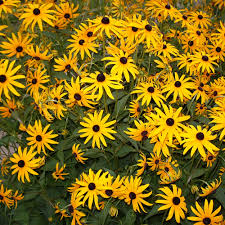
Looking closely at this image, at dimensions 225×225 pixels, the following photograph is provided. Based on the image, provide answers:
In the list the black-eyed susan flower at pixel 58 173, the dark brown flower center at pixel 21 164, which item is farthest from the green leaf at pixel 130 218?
the dark brown flower center at pixel 21 164

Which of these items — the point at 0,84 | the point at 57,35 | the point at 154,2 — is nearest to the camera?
the point at 0,84

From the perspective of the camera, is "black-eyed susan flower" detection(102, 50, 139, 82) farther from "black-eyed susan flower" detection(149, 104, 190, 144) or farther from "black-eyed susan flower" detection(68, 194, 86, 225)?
"black-eyed susan flower" detection(68, 194, 86, 225)

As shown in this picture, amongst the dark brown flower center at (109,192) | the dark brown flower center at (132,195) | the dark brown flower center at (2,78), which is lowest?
the dark brown flower center at (132,195)

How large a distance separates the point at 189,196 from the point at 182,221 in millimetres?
208

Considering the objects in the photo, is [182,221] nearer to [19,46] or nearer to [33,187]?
[33,187]

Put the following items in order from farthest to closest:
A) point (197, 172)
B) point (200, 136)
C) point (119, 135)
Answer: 1. point (119, 135)
2. point (197, 172)
3. point (200, 136)

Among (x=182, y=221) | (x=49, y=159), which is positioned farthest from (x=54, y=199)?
(x=182, y=221)

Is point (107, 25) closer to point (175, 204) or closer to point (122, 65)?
point (122, 65)

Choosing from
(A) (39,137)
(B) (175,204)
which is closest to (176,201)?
(B) (175,204)

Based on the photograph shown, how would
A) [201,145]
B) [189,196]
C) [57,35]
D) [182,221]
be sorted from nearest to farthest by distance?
1. [201,145]
2. [182,221]
3. [189,196]
4. [57,35]

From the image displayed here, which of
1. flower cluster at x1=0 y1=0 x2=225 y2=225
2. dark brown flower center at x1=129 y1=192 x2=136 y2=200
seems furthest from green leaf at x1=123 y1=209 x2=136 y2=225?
dark brown flower center at x1=129 y1=192 x2=136 y2=200

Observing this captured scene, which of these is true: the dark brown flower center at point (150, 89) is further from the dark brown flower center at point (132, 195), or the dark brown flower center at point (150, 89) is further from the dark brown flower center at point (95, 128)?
the dark brown flower center at point (132, 195)

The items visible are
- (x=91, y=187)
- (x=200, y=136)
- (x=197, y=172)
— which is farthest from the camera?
(x=197, y=172)

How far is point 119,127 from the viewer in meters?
1.96
